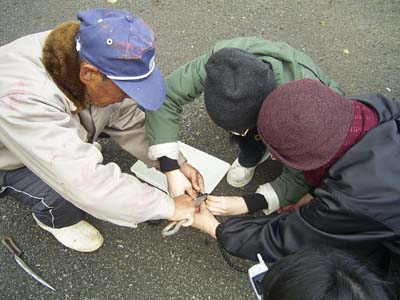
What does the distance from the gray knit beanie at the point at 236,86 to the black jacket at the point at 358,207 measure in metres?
0.32

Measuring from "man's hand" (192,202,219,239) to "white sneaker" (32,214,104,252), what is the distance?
1.45 feet

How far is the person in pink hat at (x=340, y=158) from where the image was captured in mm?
1108

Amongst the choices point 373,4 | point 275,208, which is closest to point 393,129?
point 275,208

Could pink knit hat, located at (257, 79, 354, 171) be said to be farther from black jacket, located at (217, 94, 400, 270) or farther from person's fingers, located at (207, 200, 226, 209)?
person's fingers, located at (207, 200, 226, 209)

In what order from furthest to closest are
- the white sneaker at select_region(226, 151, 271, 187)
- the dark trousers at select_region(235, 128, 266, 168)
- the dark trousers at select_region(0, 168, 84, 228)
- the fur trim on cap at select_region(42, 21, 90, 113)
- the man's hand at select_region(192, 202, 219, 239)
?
the white sneaker at select_region(226, 151, 271, 187) → the dark trousers at select_region(235, 128, 266, 168) → the man's hand at select_region(192, 202, 219, 239) → the dark trousers at select_region(0, 168, 84, 228) → the fur trim on cap at select_region(42, 21, 90, 113)

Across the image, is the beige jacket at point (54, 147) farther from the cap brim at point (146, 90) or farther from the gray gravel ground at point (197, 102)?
the gray gravel ground at point (197, 102)

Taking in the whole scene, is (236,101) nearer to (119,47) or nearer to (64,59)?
(119,47)

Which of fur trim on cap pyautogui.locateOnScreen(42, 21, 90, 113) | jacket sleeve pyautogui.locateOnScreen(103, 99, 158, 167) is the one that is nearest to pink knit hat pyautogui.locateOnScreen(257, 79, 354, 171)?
fur trim on cap pyautogui.locateOnScreen(42, 21, 90, 113)

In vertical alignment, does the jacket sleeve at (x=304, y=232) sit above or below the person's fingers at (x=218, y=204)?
above

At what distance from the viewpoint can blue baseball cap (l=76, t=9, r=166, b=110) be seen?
3.72ft

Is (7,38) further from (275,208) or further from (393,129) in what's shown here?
(393,129)

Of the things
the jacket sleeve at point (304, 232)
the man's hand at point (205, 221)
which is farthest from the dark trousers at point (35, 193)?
the jacket sleeve at point (304, 232)

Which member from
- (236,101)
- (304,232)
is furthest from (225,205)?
(236,101)

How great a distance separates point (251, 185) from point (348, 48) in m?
1.24
